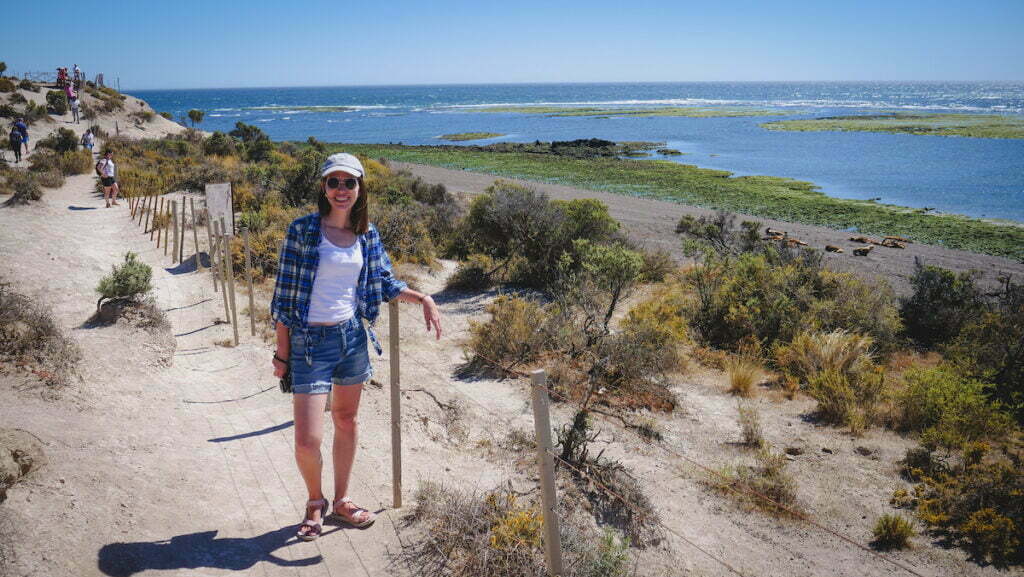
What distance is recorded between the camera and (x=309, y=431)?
10.0 ft

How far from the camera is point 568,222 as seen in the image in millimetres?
12695

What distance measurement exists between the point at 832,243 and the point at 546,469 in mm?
18592

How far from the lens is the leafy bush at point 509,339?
828 cm

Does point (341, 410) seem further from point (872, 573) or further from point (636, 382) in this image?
point (636, 382)

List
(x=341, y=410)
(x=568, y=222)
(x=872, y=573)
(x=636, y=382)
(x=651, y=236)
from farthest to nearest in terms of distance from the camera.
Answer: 1. (x=651, y=236)
2. (x=568, y=222)
3. (x=636, y=382)
4. (x=872, y=573)
5. (x=341, y=410)

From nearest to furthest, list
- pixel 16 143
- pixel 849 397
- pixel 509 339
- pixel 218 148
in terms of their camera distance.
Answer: pixel 849 397 < pixel 509 339 < pixel 16 143 < pixel 218 148

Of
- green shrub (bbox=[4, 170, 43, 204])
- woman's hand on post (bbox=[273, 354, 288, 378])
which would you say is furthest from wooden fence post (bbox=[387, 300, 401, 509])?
green shrub (bbox=[4, 170, 43, 204])

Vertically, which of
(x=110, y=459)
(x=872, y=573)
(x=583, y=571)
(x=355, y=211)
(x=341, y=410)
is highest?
(x=355, y=211)

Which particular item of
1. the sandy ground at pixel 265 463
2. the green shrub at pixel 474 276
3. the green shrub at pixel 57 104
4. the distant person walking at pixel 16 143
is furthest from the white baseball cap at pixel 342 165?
the green shrub at pixel 57 104

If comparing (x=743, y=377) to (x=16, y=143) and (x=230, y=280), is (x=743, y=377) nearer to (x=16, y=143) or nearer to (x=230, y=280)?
(x=230, y=280)

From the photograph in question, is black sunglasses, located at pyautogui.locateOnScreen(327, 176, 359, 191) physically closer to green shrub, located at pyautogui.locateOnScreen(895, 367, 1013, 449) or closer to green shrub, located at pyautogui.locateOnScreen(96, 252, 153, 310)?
green shrub, located at pyautogui.locateOnScreen(96, 252, 153, 310)

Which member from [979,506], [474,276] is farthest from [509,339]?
[979,506]

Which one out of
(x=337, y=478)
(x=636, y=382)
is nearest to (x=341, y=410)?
(x=337, y=478)

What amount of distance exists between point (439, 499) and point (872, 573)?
137 inches
